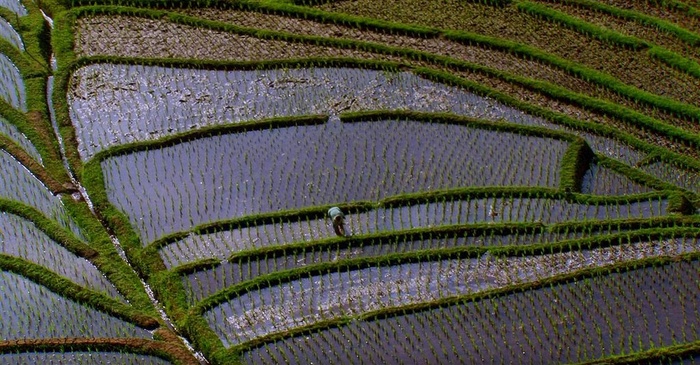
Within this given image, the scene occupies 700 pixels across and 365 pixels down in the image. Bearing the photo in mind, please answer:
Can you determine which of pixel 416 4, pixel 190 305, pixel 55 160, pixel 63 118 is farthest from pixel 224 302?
pixel 416 4

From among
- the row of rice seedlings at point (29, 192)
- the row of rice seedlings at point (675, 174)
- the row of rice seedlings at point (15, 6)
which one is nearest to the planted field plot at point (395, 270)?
the row of rice seedlings at point (675, 174)

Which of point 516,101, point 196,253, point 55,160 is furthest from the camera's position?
point 516,101

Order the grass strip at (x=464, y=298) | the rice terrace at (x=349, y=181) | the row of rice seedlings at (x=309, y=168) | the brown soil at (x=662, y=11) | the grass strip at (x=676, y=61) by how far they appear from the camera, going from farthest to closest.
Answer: the brown soil at (x=662, y=11) → the grass strip at (x=676, y=61) → the row of rice seedlings at (x=309, y=168) → the rice terrace at (x=349, y=181) → the grass strip at (x=464, y=298)

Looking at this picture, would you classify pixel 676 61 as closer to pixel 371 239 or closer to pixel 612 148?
pixel 612 148

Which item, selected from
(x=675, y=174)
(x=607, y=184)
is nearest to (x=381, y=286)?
(x=607, y=184)

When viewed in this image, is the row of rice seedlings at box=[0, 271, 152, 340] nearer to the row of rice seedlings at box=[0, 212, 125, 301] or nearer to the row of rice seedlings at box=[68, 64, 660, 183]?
the row of rice seedlings at box=[0, 212, 125, 301]

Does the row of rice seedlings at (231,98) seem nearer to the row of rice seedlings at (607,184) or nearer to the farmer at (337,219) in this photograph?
the row of rice seedlings at (607,184)

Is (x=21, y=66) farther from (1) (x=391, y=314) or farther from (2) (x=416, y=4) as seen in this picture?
(1) (x=391, y=314)
